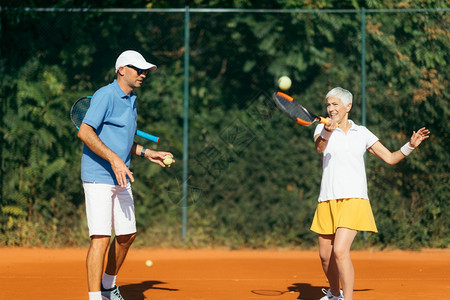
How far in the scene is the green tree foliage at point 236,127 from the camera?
32.3ft

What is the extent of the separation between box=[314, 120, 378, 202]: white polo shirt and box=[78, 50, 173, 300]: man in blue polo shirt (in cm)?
155

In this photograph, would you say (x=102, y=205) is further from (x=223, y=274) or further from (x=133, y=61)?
(x=223, y=274)

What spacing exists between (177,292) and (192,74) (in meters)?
4.14

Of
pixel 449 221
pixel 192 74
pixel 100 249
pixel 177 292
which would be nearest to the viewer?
pixel 100 249

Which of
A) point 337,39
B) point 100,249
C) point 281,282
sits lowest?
point 281,282

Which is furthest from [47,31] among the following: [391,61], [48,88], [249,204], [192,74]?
[391,61]

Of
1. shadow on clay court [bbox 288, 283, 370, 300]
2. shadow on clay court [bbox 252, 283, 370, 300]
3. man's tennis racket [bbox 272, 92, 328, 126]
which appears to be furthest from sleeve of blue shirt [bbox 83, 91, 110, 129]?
shadow on clay court [bbox 288, 283, 370, 300]

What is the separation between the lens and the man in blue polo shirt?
5668mm

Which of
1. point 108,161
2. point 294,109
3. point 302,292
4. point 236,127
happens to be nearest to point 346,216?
point 294,109

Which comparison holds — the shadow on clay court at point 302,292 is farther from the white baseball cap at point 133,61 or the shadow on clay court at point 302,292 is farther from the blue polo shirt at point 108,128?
the white baseball cap at point 133,61

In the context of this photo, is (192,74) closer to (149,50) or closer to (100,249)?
(149,50)

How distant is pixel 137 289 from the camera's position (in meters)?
7.19

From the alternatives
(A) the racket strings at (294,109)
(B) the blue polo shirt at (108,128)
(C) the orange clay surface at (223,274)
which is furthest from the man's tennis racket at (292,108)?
(C) the orange clay surface at (223,274)

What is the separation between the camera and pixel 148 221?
1004 centimetres
